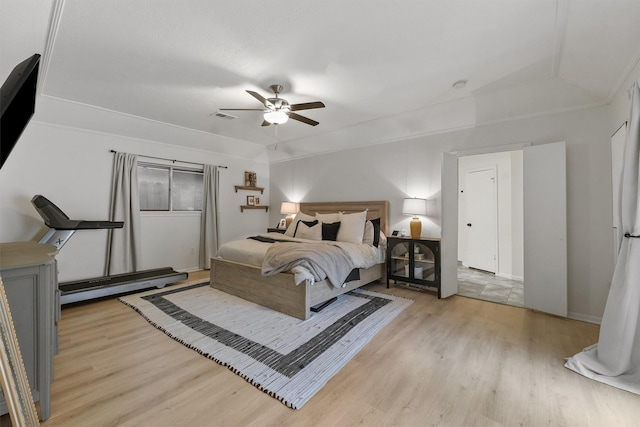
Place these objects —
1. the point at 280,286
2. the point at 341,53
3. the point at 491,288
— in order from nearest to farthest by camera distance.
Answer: the point at 341,53
the point at 280,286
the point at 491,288

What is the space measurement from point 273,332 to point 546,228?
3235mm

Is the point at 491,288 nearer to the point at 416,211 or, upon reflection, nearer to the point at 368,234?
the point at 416,211

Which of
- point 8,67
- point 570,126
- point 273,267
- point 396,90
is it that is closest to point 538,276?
point 570,126

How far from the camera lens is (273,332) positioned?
258 centimetres

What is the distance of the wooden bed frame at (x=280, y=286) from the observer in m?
2.90

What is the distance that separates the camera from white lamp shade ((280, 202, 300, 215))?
5770 millimetres

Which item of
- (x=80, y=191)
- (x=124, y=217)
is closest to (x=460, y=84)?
(x=124, y=217)

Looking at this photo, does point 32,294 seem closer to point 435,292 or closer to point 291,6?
point 291,6

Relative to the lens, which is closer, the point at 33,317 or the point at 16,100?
the point at 16,100

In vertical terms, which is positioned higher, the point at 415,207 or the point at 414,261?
the point at 415,207

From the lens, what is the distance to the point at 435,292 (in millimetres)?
3895

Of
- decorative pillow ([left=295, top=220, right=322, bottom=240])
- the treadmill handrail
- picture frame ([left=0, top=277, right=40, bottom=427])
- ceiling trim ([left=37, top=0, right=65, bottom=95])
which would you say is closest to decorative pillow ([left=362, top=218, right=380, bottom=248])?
decorative pillow ([left=295, top=220, right=322, bottom=240])

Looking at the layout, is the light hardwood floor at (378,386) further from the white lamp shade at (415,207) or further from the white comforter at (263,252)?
the white lamp shade at (415,207)

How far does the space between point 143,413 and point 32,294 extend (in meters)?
0.91
